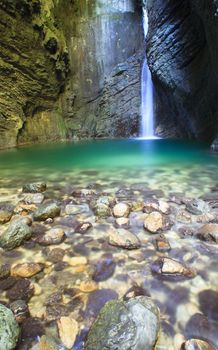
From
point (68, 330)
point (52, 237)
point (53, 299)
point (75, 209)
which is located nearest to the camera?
point (68, 330)

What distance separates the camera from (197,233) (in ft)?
7.68

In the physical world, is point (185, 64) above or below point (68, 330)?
above

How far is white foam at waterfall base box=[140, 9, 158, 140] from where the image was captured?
47.5ft

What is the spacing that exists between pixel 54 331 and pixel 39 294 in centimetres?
33

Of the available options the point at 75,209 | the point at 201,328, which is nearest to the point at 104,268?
the point at 201,328

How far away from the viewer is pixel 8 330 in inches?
50.7

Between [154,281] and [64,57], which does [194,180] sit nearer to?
[154,281]

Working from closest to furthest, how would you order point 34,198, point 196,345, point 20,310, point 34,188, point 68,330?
point 196,345
point 68,330
point 20,310
point 34,198
point 34,188

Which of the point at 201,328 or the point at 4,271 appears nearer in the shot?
the point at 201,328

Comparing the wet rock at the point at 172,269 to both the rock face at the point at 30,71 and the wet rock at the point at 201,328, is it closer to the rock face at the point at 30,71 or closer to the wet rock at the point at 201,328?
the wet rock at the point at 201,328

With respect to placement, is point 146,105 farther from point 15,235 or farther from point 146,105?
point 15,235

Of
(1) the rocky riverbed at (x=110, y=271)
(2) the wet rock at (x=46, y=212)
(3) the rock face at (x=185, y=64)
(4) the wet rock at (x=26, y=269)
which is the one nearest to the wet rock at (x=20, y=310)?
(1) the rocky riverbed at (x=110, y=271)

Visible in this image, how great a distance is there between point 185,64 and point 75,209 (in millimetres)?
9520

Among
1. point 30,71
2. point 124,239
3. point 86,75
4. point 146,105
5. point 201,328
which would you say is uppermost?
point 86,75
